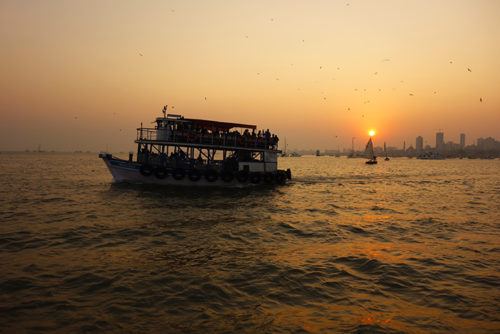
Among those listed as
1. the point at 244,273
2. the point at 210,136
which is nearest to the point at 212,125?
the point at 210,136

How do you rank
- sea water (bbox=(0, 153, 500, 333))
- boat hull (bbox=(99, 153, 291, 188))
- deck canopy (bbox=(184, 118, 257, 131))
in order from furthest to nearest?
1. deck canopy (bbox=(184, 118, 257, 131))
2. boat hull (bbox=(99, 153, 291, 188))
3. sea water (bbox=(0, 153, 500, 333))

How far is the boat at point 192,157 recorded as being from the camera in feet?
88.3

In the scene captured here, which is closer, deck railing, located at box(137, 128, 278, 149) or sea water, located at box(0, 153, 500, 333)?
sea water, located at box(0, 153, 500, 333)

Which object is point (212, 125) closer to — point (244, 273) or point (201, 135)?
point (201, 135)

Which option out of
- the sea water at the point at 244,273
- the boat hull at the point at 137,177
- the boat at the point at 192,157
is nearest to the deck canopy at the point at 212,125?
the boat at the point at 192,157

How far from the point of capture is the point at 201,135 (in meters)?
27.4

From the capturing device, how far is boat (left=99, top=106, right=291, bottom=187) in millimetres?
26922

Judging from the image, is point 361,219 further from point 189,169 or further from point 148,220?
point 189,169

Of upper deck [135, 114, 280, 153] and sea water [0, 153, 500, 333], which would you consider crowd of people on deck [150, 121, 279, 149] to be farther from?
sea water [0, 153, 500, 333]

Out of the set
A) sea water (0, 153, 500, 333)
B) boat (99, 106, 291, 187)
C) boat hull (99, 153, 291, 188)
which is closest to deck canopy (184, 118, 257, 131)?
boat (99, 106, 291, 187)

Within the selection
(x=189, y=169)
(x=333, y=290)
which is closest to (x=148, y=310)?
(x=333, y=290)

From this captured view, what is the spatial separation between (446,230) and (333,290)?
1027cm

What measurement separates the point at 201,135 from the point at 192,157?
2419mm

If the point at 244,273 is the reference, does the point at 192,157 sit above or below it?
above
